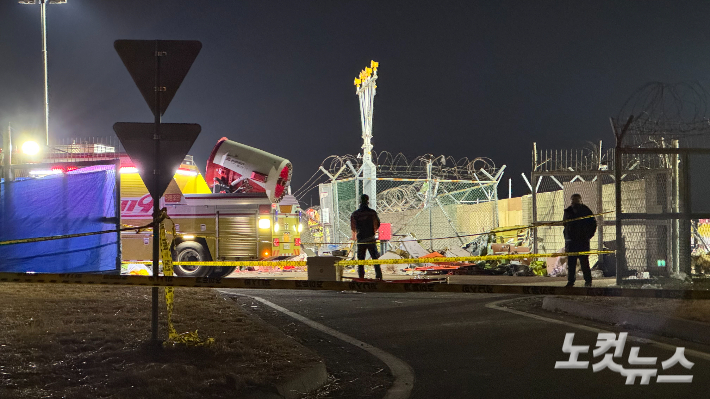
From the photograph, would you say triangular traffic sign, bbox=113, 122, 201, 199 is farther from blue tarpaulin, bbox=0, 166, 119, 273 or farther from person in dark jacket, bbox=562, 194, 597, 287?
person in dark jacket, bbox=562, 194, 597, 287

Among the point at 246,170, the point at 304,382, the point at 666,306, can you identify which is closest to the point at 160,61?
the point at 304,382

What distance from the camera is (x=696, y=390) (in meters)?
5.05

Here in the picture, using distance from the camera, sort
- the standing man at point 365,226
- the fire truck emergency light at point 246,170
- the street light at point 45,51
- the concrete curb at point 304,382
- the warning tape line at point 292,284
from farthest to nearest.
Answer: the street light at point 45,51 < the fire truck emergency light at point 246,170 < the standing man at point 365,226 < the warning tape line at point 292,284 < the concrete curb at point 304,382

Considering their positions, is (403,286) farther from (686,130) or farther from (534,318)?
(686,130)

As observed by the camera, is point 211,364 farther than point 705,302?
No

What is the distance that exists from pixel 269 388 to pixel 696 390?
10.5 ft

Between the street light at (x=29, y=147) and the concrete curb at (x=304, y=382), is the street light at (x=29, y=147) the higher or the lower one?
the higher one

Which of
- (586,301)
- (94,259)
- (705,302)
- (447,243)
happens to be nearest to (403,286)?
(586,301)

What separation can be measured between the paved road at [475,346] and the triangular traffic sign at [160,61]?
3112 millimetres

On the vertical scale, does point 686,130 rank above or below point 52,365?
above

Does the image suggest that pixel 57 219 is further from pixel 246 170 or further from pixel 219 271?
pixel 219 271

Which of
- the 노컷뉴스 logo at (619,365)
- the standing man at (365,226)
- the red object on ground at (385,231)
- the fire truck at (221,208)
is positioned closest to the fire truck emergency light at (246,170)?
the fire truck at (221,208)

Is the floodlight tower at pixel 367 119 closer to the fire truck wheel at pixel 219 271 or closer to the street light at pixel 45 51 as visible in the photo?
the fire truck wheel at pixel 219 271

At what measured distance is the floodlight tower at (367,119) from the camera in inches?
828
